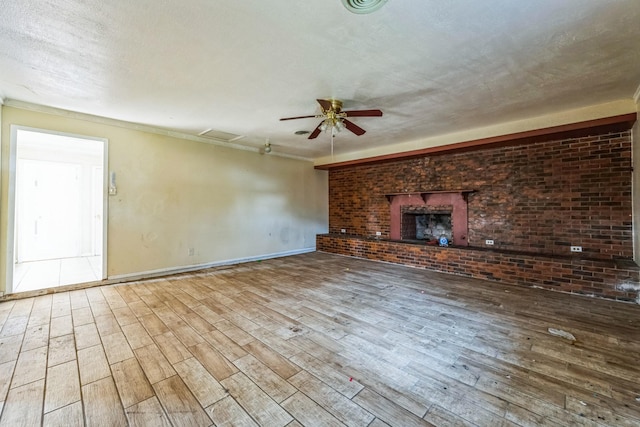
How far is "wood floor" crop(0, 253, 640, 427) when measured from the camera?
146 cm

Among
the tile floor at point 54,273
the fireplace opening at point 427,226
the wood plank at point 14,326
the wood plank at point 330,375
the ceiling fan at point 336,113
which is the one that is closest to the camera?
the wood plank at point 330,375

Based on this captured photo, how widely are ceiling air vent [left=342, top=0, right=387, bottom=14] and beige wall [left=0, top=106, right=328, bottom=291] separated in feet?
13.7

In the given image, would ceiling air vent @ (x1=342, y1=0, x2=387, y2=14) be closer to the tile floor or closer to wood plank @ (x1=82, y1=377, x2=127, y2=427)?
wood plank @ (x1=82, y1=377, x2=127, y2=427)

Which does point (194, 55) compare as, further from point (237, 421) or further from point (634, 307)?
point (634, 307)

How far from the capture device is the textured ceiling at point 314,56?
69.7 inches

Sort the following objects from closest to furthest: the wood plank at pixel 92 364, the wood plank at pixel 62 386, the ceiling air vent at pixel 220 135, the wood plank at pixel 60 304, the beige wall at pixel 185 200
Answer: the wood plank at pixel 62 386
the wood plank at pixel 92 364
the wood plank at pixel 60 304
the beige wall at pixel 185 200
the ceiling air vent at pixel 220 135

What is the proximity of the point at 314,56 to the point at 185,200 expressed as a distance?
148 inches

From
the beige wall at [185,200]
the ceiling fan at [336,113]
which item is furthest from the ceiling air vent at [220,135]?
the ceiling fan at [336,113]

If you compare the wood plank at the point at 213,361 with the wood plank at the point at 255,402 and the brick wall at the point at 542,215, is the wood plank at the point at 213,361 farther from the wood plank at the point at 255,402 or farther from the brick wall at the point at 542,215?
the brick wall at the point at 542,215

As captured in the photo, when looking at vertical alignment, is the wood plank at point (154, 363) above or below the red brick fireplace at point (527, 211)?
below

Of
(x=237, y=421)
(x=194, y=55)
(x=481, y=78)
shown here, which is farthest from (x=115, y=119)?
(x=481, y=78)

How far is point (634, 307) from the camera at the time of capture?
118 inches

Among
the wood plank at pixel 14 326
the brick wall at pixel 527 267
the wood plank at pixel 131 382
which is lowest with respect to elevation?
the wood plank at pixel 131 382

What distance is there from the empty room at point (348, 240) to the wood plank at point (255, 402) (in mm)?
15
